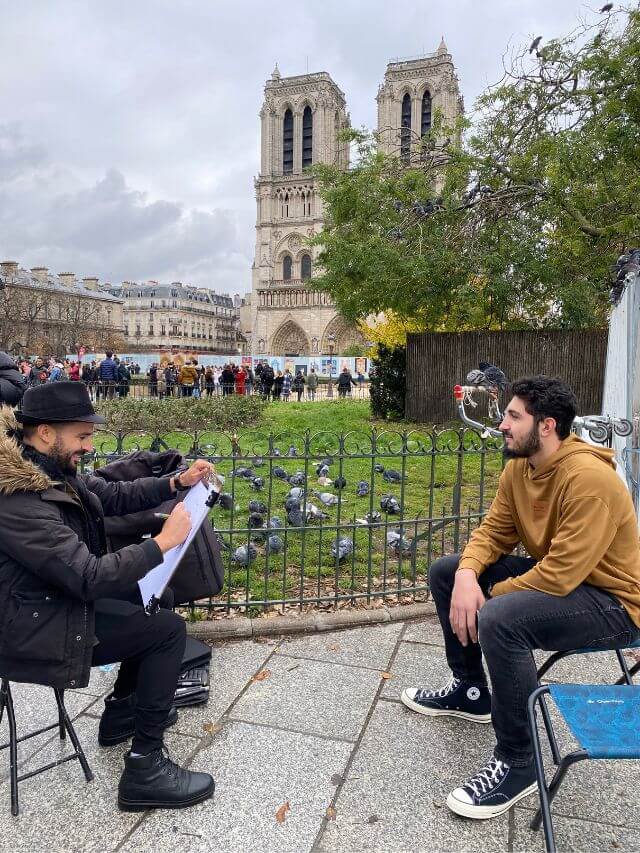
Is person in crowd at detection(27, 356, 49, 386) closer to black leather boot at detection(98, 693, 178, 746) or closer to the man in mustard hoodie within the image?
black leather boot at detection(98, 693, 178, 746)

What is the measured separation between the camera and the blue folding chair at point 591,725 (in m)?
1.79

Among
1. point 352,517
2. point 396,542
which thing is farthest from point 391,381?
point 396,542

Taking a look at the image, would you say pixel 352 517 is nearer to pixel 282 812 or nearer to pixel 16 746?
pixel 282 812

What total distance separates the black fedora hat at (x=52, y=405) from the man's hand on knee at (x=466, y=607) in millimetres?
1708

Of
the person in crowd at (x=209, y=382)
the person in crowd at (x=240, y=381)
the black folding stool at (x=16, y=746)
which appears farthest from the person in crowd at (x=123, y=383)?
the black folding stool at (x=16, y=746)

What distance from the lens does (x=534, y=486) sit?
250 cm

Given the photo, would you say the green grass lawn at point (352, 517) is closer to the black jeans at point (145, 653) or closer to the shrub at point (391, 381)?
the black jeans at point (145, 653)

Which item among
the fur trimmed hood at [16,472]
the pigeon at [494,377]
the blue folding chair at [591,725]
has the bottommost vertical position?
the blue folding chair at [591,725]

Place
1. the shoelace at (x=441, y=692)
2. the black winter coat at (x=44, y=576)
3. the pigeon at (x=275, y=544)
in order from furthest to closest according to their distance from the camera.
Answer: the pigeon at (x=275, y=544) < the shoelace at (x=441, y=692) < the black winter coat at (x=44, y=576)

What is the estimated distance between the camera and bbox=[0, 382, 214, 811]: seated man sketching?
82.2 inches

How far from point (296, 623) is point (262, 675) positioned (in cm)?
56

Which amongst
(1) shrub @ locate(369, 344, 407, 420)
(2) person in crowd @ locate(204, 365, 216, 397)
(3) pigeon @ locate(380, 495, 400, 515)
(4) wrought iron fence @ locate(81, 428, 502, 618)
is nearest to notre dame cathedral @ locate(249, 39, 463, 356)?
(2) person in crowd @ locate(204, 365, 216, 397)

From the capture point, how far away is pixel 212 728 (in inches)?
112

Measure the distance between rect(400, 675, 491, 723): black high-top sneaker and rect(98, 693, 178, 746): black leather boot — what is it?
1.23 meters
